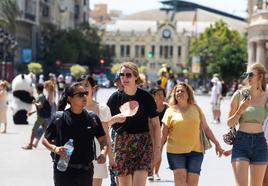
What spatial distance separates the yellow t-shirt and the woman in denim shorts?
398 millimetres

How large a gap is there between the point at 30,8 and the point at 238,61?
24.9 m

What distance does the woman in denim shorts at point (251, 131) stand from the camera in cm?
958

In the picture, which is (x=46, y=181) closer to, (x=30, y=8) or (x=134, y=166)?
(x=134, y=166)

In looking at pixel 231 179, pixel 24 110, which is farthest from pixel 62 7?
pixel 231 179

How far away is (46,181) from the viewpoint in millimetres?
13188

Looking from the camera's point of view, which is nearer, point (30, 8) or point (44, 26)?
point (30, 8)

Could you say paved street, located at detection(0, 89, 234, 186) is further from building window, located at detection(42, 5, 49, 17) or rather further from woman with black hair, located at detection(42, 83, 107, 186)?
building window, located at detection(42, 5, 49, 17)

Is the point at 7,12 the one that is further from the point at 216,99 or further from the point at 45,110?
the point at 45,110

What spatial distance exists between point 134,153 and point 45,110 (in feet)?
32.9

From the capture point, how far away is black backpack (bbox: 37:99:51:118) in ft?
61.7

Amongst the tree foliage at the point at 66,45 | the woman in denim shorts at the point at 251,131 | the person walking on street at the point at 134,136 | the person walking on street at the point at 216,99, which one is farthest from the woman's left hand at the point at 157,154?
the tree foliage at the point at 66,45

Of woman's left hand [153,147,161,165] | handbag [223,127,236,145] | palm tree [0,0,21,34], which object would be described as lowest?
woman's left hand [153,147,161,165]

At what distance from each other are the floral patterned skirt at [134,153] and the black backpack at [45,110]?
32.2 ft

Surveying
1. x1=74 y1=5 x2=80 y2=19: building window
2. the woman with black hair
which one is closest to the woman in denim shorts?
the woman with black hair
